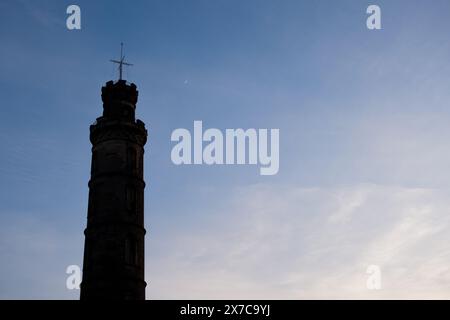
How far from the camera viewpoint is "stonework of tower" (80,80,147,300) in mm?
34875

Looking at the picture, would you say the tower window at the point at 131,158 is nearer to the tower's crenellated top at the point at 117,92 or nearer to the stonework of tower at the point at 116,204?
the stonework of tower at the point at 116,204

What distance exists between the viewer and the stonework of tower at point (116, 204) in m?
34.9

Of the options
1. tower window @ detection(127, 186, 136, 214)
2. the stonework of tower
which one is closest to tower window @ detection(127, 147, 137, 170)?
the stonework of tower

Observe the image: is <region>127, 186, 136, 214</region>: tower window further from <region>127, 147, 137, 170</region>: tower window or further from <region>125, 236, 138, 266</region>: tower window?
<region>125, 236, 138, 266</region>: tower window

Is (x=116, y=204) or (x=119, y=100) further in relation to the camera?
(x=119, y=100)

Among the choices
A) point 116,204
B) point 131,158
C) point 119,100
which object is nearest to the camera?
point 116,204

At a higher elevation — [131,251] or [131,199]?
[131,199]

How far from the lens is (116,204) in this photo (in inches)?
1431

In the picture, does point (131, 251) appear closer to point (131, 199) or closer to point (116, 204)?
point (116, 204)

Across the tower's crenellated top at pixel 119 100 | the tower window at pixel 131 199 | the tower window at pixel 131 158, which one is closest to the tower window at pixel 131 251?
the tower window at pixel 131 199

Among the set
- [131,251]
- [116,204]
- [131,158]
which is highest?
[131,158]

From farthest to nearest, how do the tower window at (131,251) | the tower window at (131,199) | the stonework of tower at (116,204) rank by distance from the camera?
the tower window at (131,199) → the tower window at (131,251) → the stonework of tower at (116,204)

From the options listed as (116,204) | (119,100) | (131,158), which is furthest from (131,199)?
(119,100)
